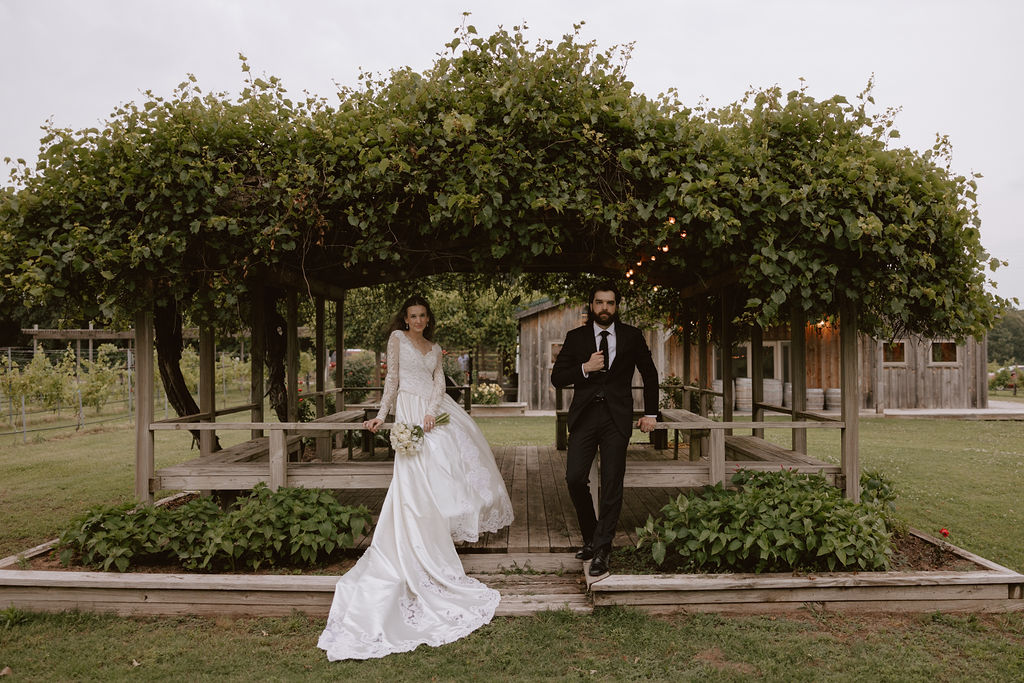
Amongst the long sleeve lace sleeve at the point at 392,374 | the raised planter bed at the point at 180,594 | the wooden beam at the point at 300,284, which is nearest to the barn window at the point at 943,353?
the wooden beam at the point at 300,284

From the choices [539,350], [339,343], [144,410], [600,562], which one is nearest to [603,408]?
[600,562]

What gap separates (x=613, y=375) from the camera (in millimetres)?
4766

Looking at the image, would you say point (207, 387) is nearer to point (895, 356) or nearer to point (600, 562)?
point (600, 562)

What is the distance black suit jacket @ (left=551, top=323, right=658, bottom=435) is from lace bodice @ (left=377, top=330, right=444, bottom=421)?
4.20 feet

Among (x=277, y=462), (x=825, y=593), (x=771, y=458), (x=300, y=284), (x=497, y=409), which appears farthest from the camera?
(x=497, y=409)

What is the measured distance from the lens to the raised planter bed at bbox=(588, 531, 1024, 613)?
4457 millimetres

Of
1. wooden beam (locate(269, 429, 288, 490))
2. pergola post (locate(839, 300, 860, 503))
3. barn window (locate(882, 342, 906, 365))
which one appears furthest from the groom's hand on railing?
barn window (locate(882, 342, 906, 365))

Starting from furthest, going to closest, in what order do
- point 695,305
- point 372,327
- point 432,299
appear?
point 372,327 < point 432,299 < point 695,305

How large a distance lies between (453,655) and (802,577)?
2555 mm

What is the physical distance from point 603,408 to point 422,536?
1.71 metres

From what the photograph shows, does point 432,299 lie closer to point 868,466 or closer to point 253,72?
point 868,466

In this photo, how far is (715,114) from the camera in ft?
16.6

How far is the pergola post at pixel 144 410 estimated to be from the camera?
5.45 meters

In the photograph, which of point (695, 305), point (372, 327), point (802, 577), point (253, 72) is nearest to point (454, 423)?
point (802, 577)
